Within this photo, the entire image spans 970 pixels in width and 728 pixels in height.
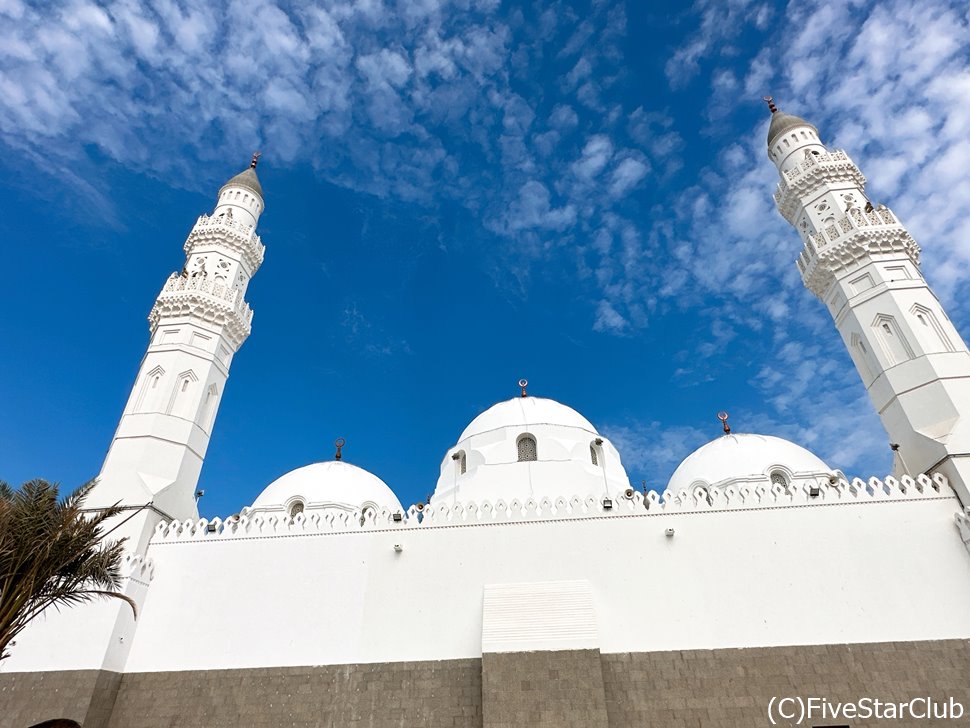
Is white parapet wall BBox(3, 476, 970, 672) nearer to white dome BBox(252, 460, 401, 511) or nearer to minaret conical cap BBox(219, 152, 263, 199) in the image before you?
white dome BBox(252, 460, 401, 511)

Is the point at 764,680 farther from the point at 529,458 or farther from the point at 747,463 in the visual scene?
the point at 529,458

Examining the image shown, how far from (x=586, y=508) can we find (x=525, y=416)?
5866mm

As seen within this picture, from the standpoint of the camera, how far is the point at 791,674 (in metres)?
9.81

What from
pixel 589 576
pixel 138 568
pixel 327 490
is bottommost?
pixel 589 576

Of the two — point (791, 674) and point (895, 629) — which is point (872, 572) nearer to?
point (895, 629)

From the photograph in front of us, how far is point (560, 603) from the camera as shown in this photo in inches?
414

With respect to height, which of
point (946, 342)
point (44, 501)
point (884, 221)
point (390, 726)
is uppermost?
point (884, 221)

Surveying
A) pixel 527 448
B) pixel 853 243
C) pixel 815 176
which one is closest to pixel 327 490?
pixel 527 448

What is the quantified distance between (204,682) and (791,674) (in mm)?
10527

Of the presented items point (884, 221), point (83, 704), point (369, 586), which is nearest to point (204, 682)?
point (83, 704)

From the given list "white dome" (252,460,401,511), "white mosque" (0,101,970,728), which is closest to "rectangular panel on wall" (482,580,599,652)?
"white mosque" (0,101,970,728)

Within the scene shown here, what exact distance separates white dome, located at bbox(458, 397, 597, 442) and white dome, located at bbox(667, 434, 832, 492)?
3.24m

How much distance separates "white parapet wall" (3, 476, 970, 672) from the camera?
1038 cm

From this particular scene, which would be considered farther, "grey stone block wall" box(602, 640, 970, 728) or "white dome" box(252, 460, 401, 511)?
"white dome" box(252, 460, 401, 511)
